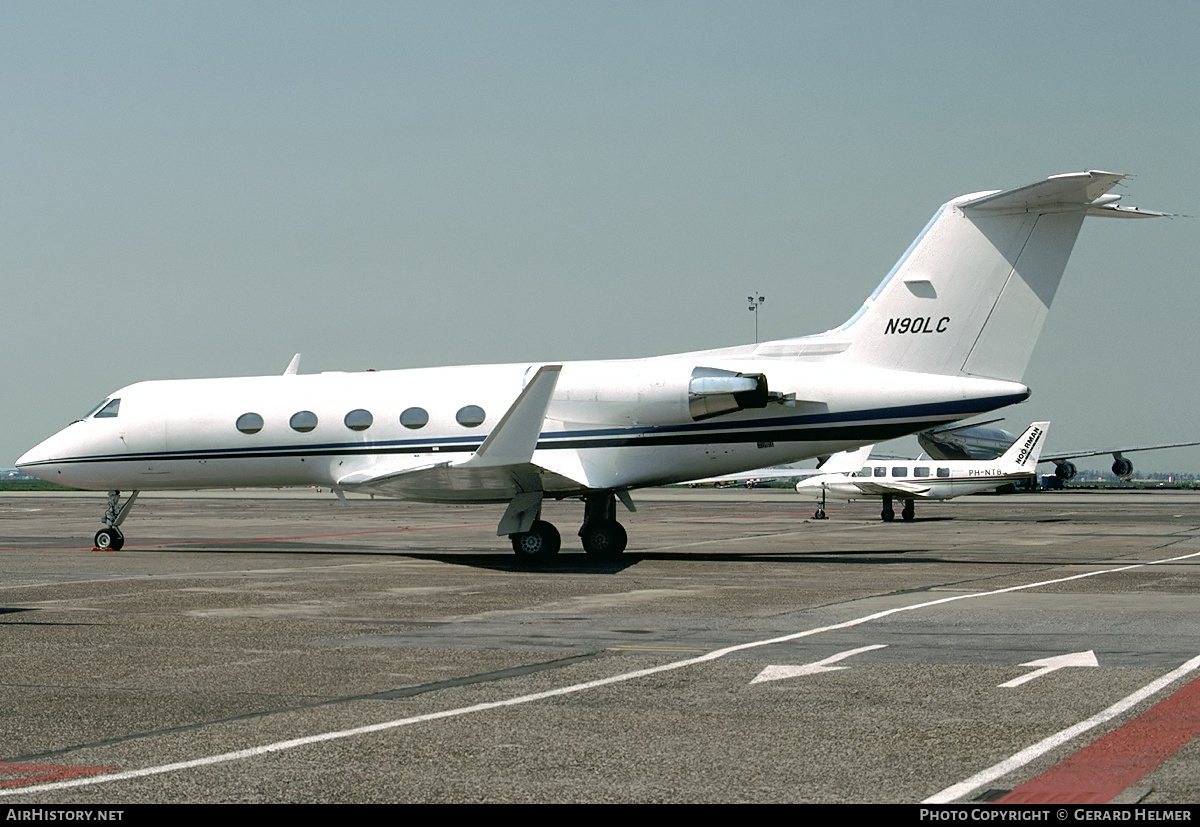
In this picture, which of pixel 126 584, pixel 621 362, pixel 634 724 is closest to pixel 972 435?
pixel 621 362

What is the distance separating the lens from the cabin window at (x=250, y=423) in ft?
81.6

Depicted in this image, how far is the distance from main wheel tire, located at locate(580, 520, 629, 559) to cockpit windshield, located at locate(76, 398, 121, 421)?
10.5 metres

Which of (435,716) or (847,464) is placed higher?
(435,716)

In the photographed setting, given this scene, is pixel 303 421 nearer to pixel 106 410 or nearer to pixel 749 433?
pixel 106 410

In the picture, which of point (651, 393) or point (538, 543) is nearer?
point (538, 543)

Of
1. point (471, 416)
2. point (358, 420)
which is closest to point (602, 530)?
point (471, 416)

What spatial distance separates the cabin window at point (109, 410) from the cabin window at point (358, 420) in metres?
5.50

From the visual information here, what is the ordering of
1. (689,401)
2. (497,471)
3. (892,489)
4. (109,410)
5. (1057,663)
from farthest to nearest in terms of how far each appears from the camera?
(892,489)
(109,410)
(689,401)
(497,471)
(1057,663)

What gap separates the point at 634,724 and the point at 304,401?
18.2m

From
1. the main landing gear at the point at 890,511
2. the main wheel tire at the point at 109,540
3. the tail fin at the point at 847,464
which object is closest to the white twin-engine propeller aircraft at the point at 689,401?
the main wheel tire at the point at 109,540

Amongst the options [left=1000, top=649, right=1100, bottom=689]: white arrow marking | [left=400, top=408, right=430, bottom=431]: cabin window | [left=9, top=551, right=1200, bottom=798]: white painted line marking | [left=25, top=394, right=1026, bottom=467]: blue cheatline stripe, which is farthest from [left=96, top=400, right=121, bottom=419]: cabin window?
[left=1000, top=649, right=1100, bottom=689]: white arrow marking

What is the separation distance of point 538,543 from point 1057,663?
42.1 ft

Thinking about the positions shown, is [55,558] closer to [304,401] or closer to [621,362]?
[304,401]

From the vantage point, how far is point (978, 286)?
70.6 feet
